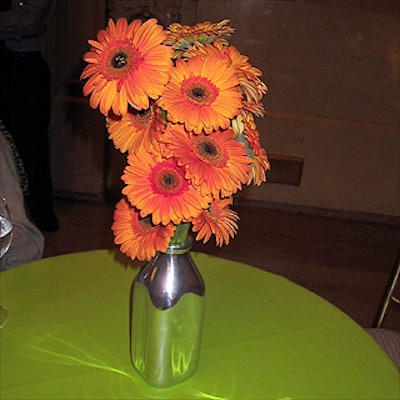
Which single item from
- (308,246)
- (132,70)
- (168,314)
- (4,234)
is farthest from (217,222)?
(308,246)

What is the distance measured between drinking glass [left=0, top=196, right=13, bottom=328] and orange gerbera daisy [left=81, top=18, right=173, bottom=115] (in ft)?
1.36

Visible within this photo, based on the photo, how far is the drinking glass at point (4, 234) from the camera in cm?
109

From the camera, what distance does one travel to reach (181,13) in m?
3.59

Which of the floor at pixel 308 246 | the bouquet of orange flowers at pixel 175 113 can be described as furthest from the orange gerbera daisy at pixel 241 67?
the floor at pixel 308 246

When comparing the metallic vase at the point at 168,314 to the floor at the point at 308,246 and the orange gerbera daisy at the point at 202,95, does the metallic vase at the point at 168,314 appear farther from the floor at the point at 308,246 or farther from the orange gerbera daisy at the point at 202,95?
the floor at the point at 308,246

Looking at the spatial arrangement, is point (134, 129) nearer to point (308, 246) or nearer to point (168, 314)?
point (168, 314)

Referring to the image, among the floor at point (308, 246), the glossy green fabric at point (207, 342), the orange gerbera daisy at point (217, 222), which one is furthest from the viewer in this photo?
the floor at point (308, 246)

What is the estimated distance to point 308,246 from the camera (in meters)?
3.47

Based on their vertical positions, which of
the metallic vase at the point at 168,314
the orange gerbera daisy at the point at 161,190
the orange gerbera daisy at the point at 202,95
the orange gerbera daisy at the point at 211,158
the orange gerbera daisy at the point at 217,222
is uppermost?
the orange gerbera daisy at the point at 202,95

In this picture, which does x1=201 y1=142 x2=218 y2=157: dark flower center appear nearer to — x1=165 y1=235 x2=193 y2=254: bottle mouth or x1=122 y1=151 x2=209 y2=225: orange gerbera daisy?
x1=122 y1=151 x2=209 y2=225: orange gerbera daisy

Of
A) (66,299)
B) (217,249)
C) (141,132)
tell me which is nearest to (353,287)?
(217,249)

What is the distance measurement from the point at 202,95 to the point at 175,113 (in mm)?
47

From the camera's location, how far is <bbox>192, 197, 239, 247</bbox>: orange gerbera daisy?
0.89 metres

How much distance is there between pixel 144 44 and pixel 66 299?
2.16ft
